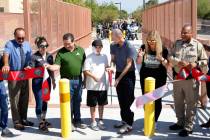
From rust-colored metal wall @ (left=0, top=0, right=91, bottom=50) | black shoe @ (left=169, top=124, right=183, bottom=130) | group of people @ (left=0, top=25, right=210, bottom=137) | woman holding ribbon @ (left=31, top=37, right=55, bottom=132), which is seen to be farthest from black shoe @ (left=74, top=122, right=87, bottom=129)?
rust-colored metal wall @ (left=0, top=0, right=91, bottom=50)

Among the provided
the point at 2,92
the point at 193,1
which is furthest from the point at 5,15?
the point at 2,92

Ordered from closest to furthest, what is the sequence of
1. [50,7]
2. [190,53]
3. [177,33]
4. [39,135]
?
[190,53], [39,135], [177,33], [50,7]

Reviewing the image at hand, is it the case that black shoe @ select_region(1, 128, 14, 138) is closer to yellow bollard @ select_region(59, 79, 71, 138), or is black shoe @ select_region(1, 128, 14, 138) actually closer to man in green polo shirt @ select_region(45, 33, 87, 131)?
yellow bollard @ select_region(59, 79, 71, 138)

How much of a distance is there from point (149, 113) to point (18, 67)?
2413mm

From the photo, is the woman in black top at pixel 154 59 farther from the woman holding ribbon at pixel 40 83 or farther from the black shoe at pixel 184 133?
the woman holding ribbon at pixel 40 83

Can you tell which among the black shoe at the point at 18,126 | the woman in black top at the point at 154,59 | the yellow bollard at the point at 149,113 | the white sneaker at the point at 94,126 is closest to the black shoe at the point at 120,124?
the white sneaker at the point at 94,126

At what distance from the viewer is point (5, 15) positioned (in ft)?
76.7

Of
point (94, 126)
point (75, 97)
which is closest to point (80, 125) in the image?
point (94, 126)

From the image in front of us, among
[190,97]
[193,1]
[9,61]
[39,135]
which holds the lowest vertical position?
[39,135]

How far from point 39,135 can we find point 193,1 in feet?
16.0

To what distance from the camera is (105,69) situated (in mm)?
8289

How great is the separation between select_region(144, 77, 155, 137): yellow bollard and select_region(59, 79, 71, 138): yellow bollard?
129 cm

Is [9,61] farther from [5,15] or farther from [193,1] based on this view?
[5,15]

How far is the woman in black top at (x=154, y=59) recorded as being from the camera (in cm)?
775
